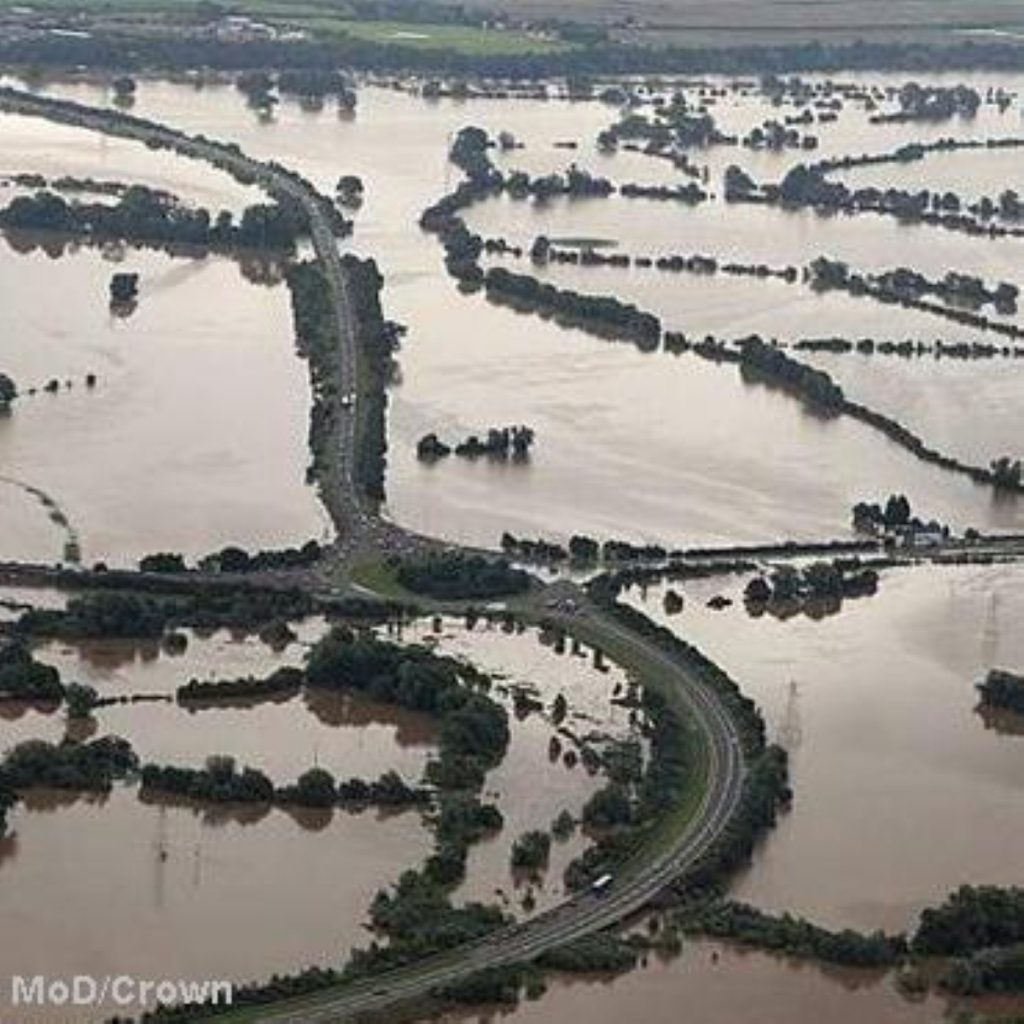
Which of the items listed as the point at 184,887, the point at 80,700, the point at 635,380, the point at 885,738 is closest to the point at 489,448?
the point at 635,380

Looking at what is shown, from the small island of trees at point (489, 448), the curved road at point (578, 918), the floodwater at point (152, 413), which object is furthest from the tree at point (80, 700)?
the small island of trees at point (489, 448)

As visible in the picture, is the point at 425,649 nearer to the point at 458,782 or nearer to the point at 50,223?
the point at 458,782

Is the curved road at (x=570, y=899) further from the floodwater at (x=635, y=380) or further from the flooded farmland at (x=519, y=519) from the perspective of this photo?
the floodwater at (x=635, y=380)

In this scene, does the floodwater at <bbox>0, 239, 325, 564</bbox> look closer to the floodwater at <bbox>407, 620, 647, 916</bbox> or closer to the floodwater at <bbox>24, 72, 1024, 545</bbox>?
the floodwater at <bbox>24, 72, 1024, 545</bbox>

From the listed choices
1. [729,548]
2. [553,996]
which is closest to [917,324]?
[729,548]

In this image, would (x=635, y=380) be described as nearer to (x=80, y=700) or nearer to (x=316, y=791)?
(x=80, y=700)

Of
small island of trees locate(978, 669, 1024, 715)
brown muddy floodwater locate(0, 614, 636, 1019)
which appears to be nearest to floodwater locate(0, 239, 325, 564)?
brown muddy floodwater locate(0, 614, 636, 1019)

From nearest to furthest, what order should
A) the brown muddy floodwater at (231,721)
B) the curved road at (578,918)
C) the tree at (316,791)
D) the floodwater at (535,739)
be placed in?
the curved road at (578,918), the floodwater at (535,739), the tree at (316,791), the brown muddy floodwater at (231,721)
